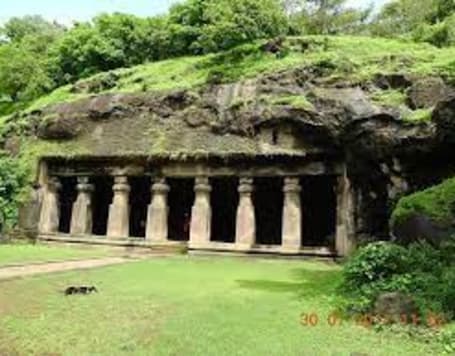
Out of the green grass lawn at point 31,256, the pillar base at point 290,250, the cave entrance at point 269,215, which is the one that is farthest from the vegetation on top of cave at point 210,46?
the green grass lawn at point 31,256

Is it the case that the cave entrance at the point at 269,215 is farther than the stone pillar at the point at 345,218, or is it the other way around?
the cave entrance at the point at 269,215

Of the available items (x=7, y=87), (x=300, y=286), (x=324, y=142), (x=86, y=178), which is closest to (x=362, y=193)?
(x=324, y=142)

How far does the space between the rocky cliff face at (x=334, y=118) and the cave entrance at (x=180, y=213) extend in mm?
3925

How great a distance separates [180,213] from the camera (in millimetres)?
25125

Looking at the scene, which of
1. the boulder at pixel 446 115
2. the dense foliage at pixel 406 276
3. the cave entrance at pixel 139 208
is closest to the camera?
the dense foliage at pixel 406 276

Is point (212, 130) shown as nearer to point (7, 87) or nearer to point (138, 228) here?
point (138, 228)

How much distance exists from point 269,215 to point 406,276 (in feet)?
47.8

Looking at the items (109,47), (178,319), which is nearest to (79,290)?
(178,319)

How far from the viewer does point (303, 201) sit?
22.8m

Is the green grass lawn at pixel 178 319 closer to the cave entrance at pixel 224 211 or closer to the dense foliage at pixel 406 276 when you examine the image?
the dense foliage at pixel 406 276

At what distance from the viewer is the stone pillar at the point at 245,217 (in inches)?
787

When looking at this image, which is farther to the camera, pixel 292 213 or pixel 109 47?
pixel 109 47

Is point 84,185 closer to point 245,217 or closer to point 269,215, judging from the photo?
point 245,217

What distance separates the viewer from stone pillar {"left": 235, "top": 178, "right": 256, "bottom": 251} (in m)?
20.0
